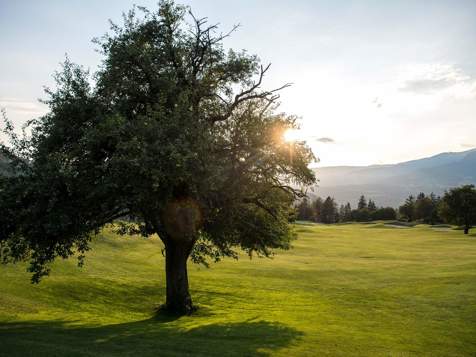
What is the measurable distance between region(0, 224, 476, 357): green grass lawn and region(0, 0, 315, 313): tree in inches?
151

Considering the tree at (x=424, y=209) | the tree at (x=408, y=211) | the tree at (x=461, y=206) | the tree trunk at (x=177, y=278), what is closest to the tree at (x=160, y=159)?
the tree trunk at (x=177, y=278)

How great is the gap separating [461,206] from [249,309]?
102 m

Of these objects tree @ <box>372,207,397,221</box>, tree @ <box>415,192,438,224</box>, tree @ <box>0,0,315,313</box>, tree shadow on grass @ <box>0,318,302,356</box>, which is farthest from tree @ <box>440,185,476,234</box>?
tree shadow on grass @ <box>0,318,302,356</box>

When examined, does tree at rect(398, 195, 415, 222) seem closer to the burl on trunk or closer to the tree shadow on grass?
the burl on trunk

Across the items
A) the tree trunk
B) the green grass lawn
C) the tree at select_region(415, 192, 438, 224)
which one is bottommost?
the green grass lawn

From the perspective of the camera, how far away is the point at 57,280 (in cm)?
3700

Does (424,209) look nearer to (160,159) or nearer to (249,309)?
(249,309)

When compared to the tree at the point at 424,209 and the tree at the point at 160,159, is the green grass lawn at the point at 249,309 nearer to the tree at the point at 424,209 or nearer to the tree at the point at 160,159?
the tree at the point at 160,159

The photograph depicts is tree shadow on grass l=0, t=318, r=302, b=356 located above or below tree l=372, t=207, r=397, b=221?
below

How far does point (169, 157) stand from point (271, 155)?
309 inches

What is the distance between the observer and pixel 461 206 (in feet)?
384

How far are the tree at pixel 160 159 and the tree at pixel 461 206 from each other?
101 meters

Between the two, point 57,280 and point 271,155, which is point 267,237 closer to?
point 271,155

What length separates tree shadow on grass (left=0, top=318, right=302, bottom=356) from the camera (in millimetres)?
18031
